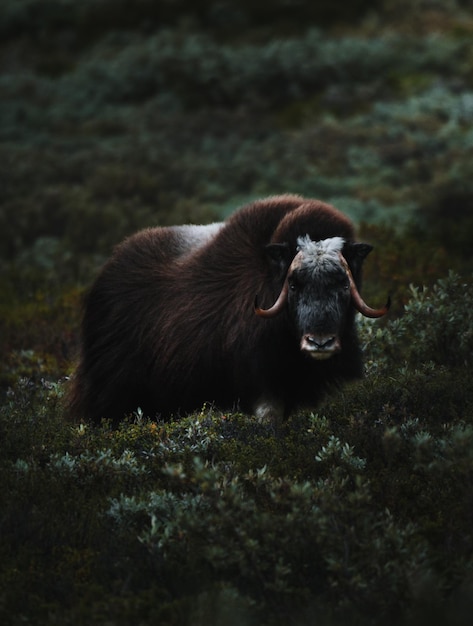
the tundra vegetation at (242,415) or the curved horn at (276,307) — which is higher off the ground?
the curved horn at (276,307)

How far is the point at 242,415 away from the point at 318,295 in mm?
730

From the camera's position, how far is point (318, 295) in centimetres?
→ 490

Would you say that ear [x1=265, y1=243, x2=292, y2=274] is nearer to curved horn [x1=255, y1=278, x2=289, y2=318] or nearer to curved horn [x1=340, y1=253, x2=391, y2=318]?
curved horn [x1=255, y1=278, x2=289, y2=318]

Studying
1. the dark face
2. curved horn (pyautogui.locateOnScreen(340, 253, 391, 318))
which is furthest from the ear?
curved horn (pyautogui.locateOnScreen(340, 253, 391, 318))

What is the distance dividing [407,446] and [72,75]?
19.3 metres

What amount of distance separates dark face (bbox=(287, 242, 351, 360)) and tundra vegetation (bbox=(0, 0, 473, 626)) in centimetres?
42

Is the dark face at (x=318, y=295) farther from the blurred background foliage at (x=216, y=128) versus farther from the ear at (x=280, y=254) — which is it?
the blurred background foliage at (x=216, y=128)

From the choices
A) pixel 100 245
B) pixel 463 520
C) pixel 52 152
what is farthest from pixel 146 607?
pixel 52 152

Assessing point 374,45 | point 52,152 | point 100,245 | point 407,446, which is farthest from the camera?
point 374,45

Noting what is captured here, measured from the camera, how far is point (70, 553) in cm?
360

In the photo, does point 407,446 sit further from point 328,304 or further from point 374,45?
point 374,45

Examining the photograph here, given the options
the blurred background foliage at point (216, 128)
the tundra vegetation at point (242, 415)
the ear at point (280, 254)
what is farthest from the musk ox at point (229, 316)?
the blurred background foliage at point (216, 128)

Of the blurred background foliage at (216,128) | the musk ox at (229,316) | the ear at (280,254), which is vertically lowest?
the blurred background foliage at (216,128)

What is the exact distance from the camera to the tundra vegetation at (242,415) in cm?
338
